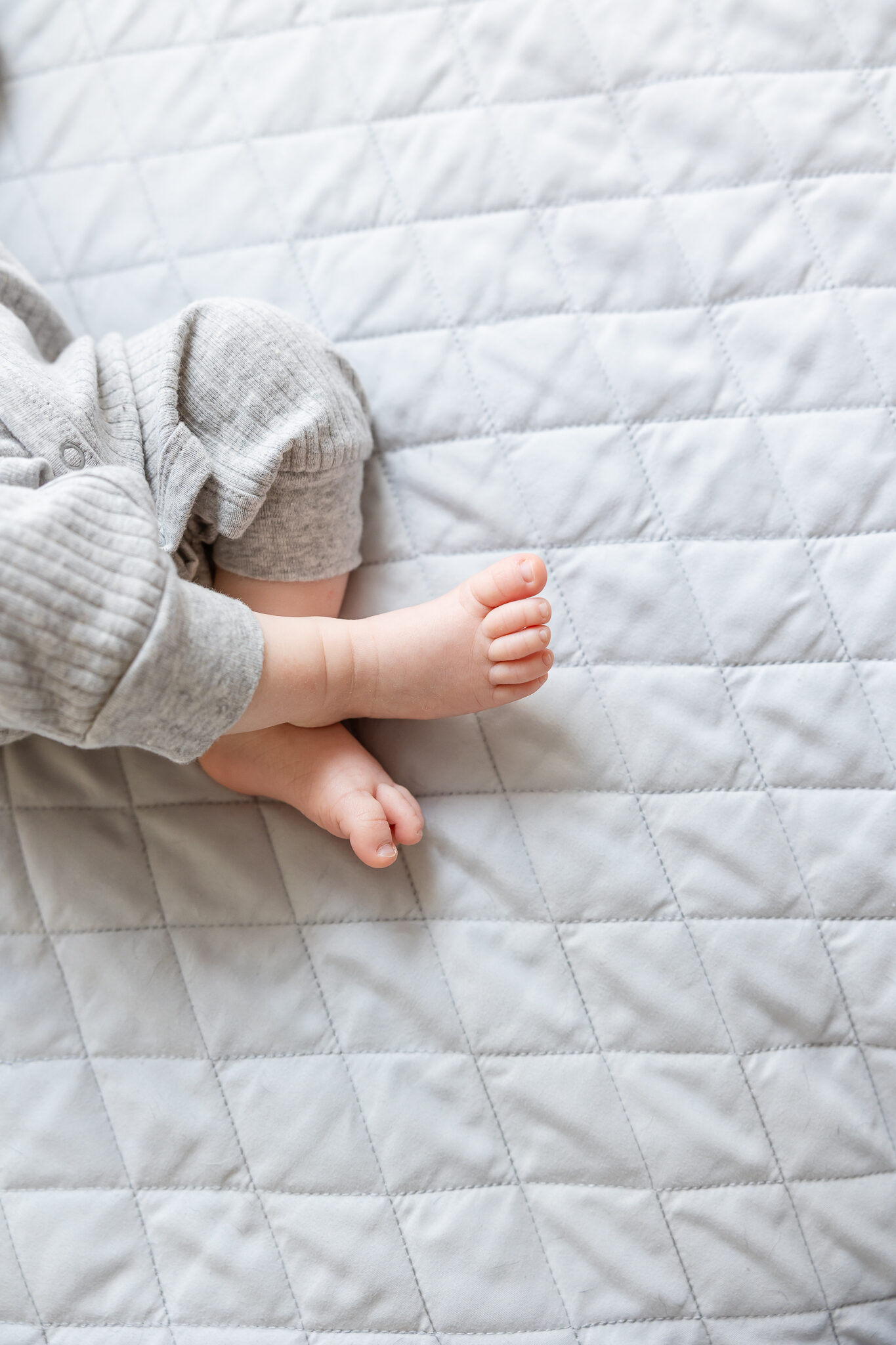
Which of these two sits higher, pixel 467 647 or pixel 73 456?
pixel 73 456

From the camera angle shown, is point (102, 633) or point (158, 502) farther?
point (158, 502)

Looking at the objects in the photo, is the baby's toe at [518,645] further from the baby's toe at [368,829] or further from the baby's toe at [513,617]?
the baby's toe at [368,829]

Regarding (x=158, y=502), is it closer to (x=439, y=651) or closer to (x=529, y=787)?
(x=439, y=651)

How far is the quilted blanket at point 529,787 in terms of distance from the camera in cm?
69

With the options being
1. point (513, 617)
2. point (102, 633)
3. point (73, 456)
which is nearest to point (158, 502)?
point (73, 456)

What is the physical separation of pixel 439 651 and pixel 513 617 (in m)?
0.06

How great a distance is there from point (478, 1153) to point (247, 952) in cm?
22

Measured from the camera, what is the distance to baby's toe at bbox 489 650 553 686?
2.36 ft

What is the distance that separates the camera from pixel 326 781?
0.73m

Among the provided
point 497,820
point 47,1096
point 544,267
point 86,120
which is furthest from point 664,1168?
point 86,120

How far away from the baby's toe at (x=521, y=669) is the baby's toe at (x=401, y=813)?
0.11m

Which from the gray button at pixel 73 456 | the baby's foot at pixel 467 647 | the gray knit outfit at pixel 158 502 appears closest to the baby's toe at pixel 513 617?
the baby's foot at pixel 467 647

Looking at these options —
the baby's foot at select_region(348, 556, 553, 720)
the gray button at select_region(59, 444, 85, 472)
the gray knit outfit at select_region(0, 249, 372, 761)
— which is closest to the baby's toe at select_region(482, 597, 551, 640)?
the baby's foot at select_region(348, 556, 553, 720)

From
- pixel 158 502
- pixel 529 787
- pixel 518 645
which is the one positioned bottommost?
pixel 529 787
